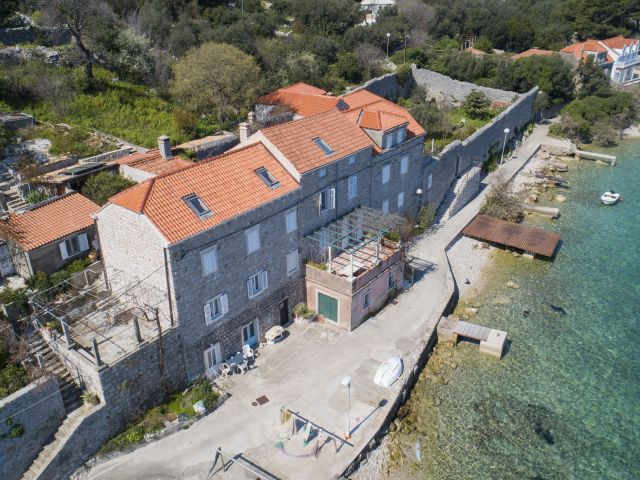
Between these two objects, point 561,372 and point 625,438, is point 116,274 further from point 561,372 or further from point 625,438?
point 625,438

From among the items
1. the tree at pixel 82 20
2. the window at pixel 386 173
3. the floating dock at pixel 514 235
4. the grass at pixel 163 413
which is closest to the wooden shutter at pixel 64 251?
the grass at pixel 163 413

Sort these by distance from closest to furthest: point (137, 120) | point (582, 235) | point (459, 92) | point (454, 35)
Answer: point (582, 235), point (137, 120), point (459, 92), point (454, 35)

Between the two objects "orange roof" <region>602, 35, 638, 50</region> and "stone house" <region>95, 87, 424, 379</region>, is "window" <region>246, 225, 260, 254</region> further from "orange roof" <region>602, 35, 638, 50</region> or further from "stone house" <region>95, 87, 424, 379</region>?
"orange roof" <region>602, 35, 638, 50</region>

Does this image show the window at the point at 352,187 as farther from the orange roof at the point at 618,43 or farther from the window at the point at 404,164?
the orange roof at the point at 618,43

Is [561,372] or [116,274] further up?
[116,274]

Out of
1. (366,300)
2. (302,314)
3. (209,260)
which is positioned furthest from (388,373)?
(209,260)

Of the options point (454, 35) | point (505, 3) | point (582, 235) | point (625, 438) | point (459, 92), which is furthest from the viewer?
point (505, 3)

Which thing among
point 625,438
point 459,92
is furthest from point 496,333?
point 459,92

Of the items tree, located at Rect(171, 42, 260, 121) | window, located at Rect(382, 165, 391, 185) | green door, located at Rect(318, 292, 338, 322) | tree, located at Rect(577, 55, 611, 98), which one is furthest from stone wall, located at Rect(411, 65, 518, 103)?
green door, located at Rect(318, 292, 338, 322)
